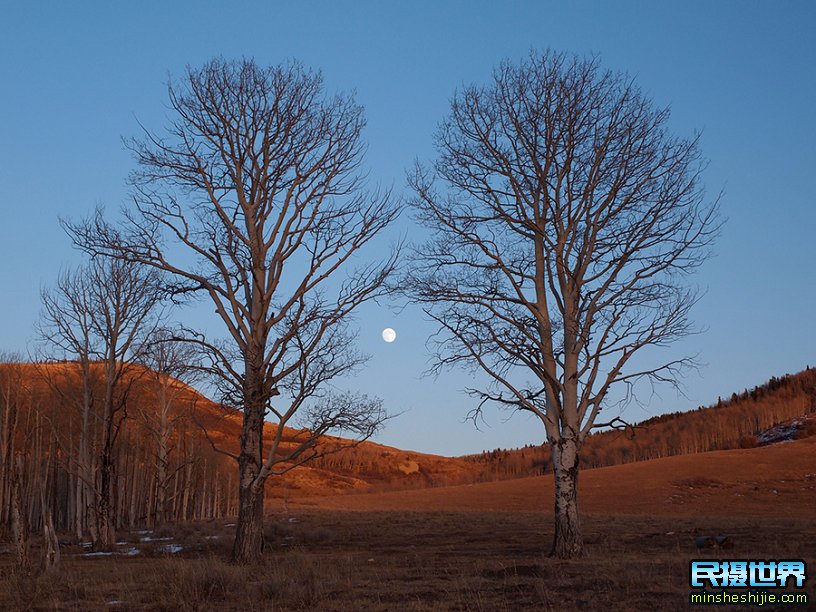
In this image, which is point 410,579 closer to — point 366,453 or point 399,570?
point 399,570

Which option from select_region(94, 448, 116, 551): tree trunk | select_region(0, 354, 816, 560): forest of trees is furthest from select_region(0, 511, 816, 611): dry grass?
select_region(0, 354, 816, 560): forest of trees

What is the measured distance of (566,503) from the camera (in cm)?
1550

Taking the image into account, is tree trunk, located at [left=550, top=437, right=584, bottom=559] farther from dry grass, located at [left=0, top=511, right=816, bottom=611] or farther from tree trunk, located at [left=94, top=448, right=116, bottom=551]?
tree trunk, located at [left=94, top=448, right=116, bottom=551]

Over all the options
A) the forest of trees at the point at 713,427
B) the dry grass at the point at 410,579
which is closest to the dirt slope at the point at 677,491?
the forest of trees at the point at 713,427

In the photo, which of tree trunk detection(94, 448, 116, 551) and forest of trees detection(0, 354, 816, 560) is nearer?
tree trunk detection(94, 448, 116, 551)

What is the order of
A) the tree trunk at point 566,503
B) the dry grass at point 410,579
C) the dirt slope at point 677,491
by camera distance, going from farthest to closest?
the dirt slope at point 677,491
the tree trunk at point 566,503
the dry grass at point 410,579

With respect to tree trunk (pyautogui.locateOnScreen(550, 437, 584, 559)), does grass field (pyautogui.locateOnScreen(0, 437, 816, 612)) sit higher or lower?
lower

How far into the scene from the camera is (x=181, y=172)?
1720 cm

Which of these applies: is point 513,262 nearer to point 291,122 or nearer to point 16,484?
point 291,122

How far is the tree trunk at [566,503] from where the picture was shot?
15172 mm

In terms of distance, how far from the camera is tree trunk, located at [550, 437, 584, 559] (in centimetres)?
1517

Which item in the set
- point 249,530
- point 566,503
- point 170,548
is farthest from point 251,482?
point 170,548

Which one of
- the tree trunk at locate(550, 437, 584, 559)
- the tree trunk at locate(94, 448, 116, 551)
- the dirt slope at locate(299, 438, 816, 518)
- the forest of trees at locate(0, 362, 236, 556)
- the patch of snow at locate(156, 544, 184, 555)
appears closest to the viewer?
the tree trunk at locate(550, 437, 584, 559)

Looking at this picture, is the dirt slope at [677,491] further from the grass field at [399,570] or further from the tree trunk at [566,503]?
the tree trunk at [566,503]
